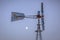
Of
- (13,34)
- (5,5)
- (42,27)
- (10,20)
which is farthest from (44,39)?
(5,5)

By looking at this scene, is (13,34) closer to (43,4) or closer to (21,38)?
(21,38)

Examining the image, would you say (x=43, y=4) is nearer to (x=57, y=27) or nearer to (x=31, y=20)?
(x=31, y=20)

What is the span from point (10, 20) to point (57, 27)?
5.20ft

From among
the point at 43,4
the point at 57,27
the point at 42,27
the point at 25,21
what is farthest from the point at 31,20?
the point at 57,27

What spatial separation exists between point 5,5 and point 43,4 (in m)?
1.28

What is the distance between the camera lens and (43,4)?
11.8 ft

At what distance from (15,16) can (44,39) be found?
1231mm

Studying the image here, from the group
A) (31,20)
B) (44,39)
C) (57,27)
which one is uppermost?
(31,20)

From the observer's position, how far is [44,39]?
3.57 meters

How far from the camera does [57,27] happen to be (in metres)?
3.60

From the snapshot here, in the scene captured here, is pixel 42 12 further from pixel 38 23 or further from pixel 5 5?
pixel 5 5

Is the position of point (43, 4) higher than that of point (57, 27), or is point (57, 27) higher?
point (43, 4)

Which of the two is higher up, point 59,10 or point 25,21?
point 59,10

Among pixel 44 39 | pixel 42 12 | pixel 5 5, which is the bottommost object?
pixel 44 39
